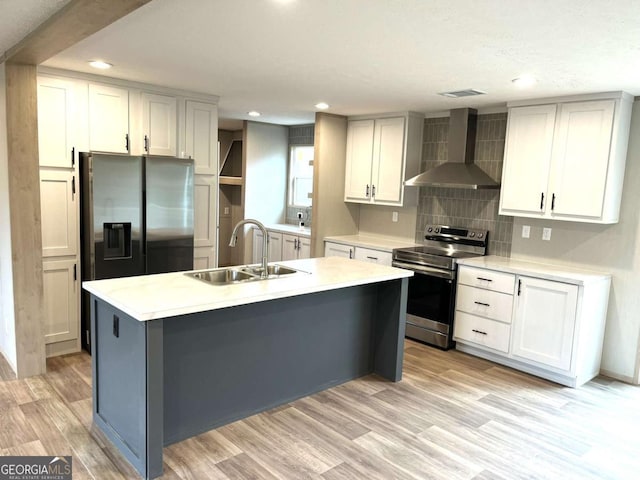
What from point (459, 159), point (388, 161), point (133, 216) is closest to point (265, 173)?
point (388, 161)

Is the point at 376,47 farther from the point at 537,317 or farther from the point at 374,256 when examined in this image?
the point at 374,256

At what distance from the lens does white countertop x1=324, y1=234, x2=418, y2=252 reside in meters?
5.23

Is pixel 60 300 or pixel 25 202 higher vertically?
pixel 25 202

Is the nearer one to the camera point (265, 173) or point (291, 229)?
point (291, 229)

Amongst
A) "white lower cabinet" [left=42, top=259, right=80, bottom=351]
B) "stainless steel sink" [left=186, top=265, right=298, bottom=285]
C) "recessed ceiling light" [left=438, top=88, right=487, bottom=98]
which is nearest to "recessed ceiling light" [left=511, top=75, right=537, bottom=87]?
"recessed ceiling light" [left=438, top=88, right=487, bottom=98]

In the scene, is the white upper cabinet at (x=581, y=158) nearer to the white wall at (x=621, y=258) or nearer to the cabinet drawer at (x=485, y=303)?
the white wall at (x=621, y=258)

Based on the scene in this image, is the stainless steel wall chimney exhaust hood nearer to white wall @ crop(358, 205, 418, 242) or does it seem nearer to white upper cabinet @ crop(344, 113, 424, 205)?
white upper cabinet @ crop(344, 113, 424, 205)

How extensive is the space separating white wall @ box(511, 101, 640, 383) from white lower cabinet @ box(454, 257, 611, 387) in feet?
0.33

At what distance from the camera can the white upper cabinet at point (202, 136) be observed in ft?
15.4

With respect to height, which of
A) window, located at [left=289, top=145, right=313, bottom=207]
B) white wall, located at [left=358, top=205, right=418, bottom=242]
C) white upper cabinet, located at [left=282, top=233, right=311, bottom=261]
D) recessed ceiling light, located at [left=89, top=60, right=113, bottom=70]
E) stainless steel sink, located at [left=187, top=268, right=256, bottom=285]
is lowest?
white upper cabinet, located at [left=282, top=233, right=311, bottom=261]

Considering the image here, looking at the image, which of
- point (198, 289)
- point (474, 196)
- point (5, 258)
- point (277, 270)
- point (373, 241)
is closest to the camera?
point (198, 289)

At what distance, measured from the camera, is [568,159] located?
403cm

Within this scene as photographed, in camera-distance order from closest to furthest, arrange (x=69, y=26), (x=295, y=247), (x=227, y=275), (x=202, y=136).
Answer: (x=69, y=26)
(x=227, y=275)
(x=202, y=136)
(x=295, y=247)

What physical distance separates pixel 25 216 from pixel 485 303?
3810 mm
